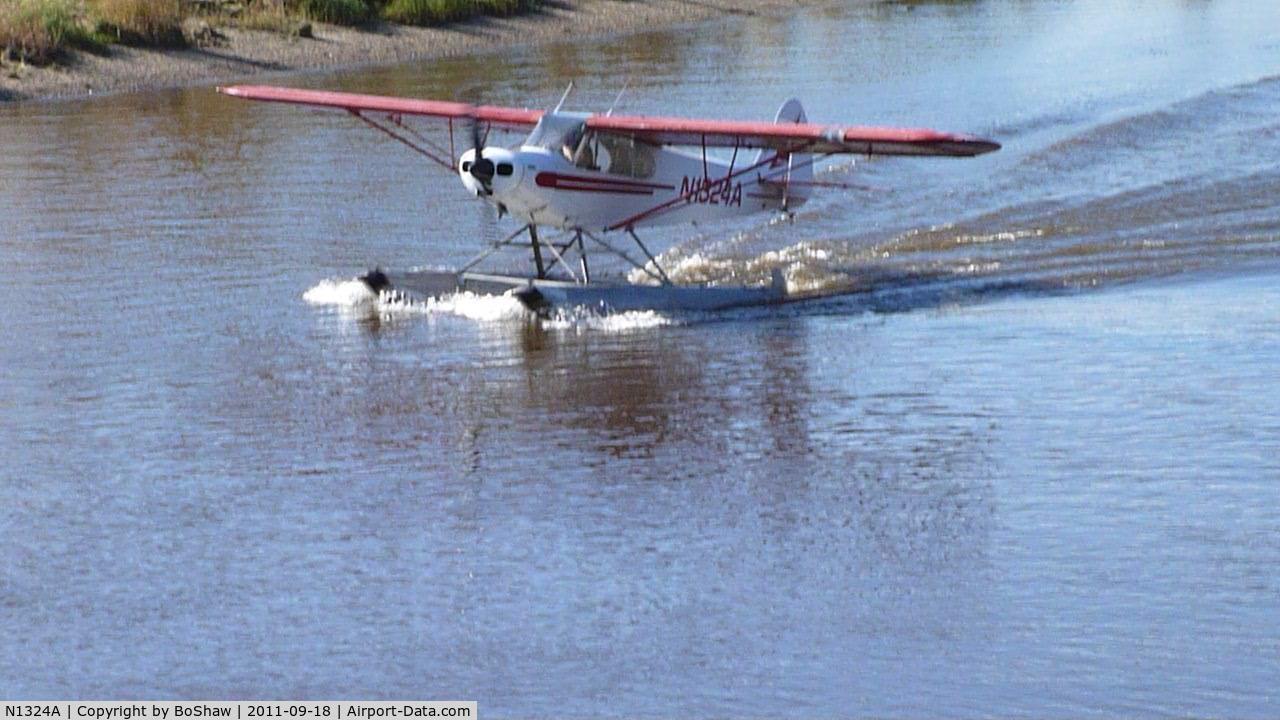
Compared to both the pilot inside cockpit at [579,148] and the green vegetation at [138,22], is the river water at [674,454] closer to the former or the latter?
the pilot inside cockpit at [579,148]

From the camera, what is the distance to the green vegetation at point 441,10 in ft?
111

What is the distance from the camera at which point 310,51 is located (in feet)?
101

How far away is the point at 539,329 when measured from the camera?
1325 centimetres

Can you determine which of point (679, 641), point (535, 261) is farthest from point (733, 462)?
point (535, 261)

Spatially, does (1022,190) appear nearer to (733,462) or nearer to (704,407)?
(704,407)

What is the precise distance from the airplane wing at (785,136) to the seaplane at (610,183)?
0.01m

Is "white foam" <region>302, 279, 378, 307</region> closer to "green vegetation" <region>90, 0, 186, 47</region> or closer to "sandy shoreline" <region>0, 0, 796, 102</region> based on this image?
"sandy shoreline" <region>0, 0, 796, 102</region>

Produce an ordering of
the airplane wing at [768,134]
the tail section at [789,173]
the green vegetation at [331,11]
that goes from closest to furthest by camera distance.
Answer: the airplane wing at [768,134] → the tail section at [789,173] → the green vegetation at [331,11]

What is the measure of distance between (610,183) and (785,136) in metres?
1.27

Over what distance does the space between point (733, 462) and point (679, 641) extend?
2.58 meters

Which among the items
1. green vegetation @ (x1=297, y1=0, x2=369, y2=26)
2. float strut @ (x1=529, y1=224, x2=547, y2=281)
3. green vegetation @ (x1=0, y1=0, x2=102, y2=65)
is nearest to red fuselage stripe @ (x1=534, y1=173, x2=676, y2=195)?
float strut @ (x1=529, y1=224, x2=547, y2=281)

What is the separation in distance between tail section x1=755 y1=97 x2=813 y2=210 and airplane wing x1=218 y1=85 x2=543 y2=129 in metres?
1.88

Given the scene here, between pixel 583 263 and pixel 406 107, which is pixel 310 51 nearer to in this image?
pixel 406 107

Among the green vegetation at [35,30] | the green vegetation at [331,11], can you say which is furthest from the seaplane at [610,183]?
the green vegetation at [331,11]
